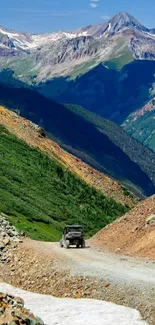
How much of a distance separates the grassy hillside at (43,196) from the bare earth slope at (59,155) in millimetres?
5142

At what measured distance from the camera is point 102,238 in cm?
5791

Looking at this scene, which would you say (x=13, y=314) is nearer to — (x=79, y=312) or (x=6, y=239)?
(x=79, y=312)

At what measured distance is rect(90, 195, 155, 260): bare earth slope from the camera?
163 feet

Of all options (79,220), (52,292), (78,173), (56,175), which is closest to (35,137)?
(78,173)

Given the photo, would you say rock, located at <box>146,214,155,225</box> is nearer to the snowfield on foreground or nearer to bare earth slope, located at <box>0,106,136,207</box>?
the snowfield on foreground

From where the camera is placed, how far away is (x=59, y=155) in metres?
132

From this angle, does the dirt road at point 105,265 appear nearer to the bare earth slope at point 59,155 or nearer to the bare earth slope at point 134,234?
the bare earth slope at point 134,234

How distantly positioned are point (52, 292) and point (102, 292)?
3.94 meters

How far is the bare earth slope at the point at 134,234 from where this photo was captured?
163 feet

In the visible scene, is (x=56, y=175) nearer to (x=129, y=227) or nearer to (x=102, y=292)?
(x=129, y=227)

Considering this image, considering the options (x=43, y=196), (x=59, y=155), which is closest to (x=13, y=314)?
(x=43, y=196)

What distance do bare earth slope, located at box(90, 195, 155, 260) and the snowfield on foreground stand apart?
11299 millimetres

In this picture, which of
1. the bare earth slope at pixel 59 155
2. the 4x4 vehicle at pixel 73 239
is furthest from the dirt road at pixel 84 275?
the bare earth slope at pixel 59 155

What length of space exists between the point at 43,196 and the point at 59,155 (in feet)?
124
